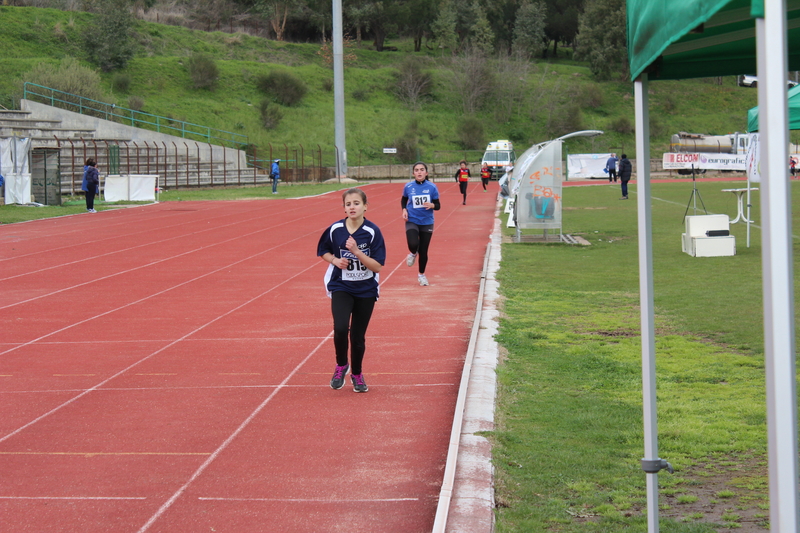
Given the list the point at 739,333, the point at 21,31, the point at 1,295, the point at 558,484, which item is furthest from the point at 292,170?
the point at 558,484

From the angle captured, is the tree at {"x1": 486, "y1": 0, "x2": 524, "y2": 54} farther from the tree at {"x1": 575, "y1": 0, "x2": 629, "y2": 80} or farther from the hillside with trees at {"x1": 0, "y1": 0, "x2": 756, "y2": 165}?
the tree at {"x1": 575, "y1": 0, "x2": 629, "y2": 80}

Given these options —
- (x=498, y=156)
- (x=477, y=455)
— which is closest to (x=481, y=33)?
(x=498, y=156)

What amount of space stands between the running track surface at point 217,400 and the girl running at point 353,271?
0.51m

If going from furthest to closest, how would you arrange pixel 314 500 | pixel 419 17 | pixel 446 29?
pixel 419 17 → pixel 446 29 → pixel 314 500

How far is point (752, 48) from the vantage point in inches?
161

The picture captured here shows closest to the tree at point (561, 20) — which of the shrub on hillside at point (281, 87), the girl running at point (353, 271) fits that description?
the shrub on hillside at point (281, 87)

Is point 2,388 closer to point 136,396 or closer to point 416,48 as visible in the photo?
point 136,396

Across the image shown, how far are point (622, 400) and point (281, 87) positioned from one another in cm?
6777

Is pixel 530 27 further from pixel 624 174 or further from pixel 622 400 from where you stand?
pixel 622 400

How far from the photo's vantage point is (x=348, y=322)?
23.4 ft

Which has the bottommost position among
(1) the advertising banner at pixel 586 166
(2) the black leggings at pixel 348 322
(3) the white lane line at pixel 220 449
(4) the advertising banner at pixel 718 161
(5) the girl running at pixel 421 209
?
(3) the white lane line at pixel 220 449

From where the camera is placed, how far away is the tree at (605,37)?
289ft

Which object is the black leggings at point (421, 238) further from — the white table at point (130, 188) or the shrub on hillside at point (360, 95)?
the shrub on hillside at point (360, 95)

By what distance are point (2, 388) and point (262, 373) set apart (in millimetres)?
2323
